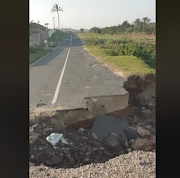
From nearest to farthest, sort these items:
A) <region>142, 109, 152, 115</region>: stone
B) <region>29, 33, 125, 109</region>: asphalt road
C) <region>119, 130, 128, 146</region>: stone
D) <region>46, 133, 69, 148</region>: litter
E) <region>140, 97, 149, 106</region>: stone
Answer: <region>46, 133, 69, 148</region>: litter → <region>119, 130, 128, 146</region>: stone → <region>29, 33, 125, 109</region>: asphalt road → <region>142, 109, 152, 115</region>: stone → <region>140, 97, 149, 106</region>: stone

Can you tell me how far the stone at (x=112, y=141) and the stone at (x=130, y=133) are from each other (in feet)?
1.08

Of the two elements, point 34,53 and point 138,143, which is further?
point 34,53

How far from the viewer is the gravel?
267 cm

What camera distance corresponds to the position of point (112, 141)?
4.29m

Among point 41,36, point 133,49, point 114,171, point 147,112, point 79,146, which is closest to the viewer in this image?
point 114,171

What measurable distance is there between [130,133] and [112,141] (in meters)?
0.58

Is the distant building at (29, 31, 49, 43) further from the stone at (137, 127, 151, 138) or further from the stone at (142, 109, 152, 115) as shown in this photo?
the stone at (137, 127, 151, 138)

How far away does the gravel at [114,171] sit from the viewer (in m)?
2.67

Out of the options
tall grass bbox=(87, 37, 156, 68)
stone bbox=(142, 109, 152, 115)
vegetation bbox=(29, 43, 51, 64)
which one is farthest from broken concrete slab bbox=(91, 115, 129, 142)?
vegetation bbox=(29, 43, 51, 64)

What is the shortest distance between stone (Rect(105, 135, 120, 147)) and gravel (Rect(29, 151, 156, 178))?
1.16 metres

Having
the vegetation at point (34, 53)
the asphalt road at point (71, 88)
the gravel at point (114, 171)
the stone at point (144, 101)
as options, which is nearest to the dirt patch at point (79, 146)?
the gravel at point (114, 171)

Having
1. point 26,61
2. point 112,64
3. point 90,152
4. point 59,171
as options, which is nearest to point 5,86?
point 26,61

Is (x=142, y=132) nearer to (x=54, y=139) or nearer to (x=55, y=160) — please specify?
(x=54, y=139)

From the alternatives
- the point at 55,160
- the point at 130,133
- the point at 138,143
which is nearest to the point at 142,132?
the point at 130,133
